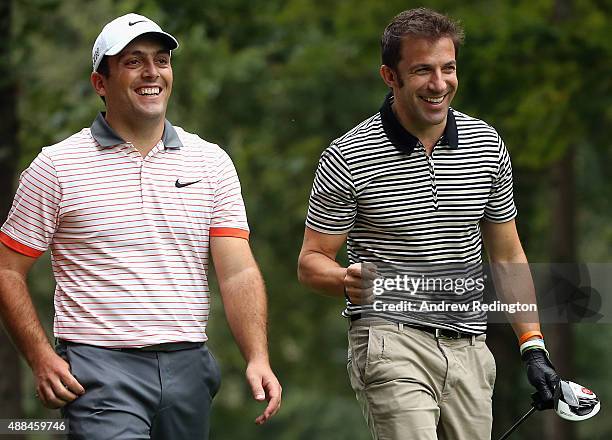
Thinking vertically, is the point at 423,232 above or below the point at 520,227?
above

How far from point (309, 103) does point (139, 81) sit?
1203 cm

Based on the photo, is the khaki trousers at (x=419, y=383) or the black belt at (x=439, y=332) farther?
the black belt at (x=439, y=332)

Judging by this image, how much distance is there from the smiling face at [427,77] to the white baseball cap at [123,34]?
91cm

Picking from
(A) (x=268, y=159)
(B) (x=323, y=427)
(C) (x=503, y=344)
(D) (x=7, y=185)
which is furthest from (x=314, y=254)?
(B) (x=323, y=427)

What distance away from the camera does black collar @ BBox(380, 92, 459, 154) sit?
5418mm

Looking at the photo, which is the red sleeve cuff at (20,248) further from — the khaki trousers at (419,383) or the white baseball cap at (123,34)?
the khaki trousers at (419,383)

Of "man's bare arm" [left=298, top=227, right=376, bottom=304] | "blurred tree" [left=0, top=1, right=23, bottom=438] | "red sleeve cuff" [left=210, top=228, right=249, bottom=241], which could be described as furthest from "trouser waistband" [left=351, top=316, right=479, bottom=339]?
"blurred tree" [left=0, top=1, right=23, bottom=438]

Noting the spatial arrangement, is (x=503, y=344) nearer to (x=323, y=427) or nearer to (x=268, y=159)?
(x=268, y=159)

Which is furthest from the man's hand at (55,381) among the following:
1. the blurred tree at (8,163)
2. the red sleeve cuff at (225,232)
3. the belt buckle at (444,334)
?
the blurred tree at (8,163)

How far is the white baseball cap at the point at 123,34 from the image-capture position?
5184 mm

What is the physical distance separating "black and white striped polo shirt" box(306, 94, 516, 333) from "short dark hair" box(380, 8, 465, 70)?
0.25 m

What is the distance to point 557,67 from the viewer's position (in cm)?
1295

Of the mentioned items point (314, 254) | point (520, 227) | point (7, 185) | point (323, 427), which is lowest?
point (323, 427)

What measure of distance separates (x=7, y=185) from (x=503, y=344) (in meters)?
7.19
